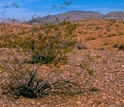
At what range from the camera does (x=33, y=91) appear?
555 inches

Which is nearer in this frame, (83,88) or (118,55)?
(83,88)

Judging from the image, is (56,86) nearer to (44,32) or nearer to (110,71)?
(44,32)

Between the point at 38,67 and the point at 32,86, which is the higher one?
the point at 38,67

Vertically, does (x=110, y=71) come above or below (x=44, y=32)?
below

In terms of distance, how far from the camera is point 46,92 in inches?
567

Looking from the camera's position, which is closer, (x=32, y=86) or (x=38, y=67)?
(x=32, y=86)

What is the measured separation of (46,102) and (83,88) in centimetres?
194

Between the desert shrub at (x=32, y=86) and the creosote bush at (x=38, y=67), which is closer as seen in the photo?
the desert shrub at (x=32, y=86)

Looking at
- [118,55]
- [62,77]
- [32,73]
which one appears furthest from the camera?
[118,55]

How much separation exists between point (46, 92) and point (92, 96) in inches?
55.7

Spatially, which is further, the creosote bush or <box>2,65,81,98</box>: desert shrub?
the creosote bush

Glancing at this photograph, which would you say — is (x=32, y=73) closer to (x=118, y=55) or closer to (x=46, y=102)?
(x=46, y=102)

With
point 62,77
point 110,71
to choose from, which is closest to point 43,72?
point 62,77

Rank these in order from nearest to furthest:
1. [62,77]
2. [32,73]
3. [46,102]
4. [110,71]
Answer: [46,102] < [32,73] < [62,77] < [110,71]
